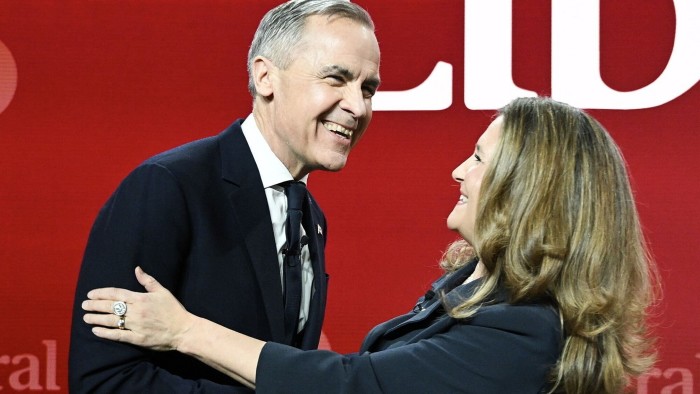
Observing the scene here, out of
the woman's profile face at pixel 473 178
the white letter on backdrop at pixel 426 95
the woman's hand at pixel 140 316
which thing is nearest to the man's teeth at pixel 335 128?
the woman's profile face at pixel 473 178

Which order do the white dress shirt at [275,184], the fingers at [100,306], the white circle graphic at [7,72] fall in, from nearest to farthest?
the fingers at [100,306] → the white dress shirt at [275,184] → the white circle graphic at [7,72]

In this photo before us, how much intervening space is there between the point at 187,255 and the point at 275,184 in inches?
9.6

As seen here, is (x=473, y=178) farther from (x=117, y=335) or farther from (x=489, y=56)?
(x=489, y=56)

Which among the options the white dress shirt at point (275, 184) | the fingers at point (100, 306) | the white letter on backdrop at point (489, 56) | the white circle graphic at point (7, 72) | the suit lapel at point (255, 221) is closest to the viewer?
the fingers at point (100, 306)

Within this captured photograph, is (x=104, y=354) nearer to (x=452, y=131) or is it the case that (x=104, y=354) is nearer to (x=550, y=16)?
(x=452, y=131)

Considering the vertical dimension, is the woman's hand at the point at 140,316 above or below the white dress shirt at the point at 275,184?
below

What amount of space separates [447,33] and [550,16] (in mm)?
278

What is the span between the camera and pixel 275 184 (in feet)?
5.73

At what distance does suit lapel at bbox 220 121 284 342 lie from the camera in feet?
5.37

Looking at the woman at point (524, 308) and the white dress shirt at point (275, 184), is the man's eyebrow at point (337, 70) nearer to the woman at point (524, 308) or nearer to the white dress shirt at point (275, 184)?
the white dress shirt at point (275, 184)

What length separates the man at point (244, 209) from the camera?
151 centimetres

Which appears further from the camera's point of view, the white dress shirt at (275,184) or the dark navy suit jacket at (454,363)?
the white dress shirt at (275,184)

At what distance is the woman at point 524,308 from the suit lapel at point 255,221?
10 centimetres

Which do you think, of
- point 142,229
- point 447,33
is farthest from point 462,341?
point 447,33
